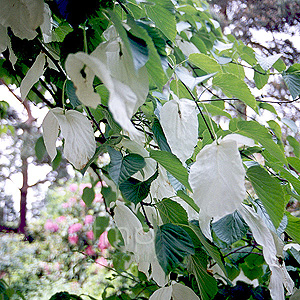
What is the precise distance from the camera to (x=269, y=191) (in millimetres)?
287

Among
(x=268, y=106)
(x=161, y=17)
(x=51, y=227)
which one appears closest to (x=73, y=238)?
(x=51, y=227)

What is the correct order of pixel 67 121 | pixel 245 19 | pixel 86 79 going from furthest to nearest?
pixel 245 19 → pixel 67 121 → pixel 86 79

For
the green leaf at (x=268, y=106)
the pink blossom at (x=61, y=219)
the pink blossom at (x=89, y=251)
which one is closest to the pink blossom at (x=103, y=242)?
the pink blossom at (x=89, y=251)

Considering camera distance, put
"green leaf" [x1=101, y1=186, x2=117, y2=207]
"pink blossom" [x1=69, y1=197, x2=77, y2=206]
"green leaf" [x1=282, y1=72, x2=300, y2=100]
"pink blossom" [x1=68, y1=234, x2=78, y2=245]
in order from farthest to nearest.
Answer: "pink blossom" [x1=69, y1=197, x2=77, y2=206], "pink blossom" [x1=68, y1=234, x2=78, y2=245], "green leaf" [x1=101, y1=186, x2=117, y2=207], "green leaf" [x1=282, y1=72, x2=300, y2=100]

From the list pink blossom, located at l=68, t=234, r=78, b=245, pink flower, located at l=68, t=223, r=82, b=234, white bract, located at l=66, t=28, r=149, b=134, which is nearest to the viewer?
white bract, located at l=66, t=28, r=149, b=134

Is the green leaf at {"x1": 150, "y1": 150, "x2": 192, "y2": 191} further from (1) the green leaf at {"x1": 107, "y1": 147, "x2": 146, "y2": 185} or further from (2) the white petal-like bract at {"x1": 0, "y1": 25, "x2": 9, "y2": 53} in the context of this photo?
(2) the white petal-like bract at {"x1": 0, "y1": 25, "x2": 9, "y2": 53}

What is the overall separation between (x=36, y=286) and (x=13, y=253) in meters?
0.34

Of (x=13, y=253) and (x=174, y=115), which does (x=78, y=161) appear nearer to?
(x=174, y=115)

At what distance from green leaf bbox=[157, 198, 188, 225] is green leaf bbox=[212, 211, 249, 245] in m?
0.03

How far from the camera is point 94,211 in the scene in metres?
2.54

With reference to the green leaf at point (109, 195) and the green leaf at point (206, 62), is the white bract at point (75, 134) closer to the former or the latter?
the green leaf at point (206, 62)

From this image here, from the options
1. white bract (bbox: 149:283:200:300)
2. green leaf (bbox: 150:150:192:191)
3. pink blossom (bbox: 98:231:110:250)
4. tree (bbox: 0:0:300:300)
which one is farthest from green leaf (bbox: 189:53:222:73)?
pink blossom (bbox: 98:231:110:250)

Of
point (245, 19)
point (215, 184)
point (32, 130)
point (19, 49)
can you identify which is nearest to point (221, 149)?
point (215, 184)

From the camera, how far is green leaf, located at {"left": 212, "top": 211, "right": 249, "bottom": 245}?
0.30 metres
